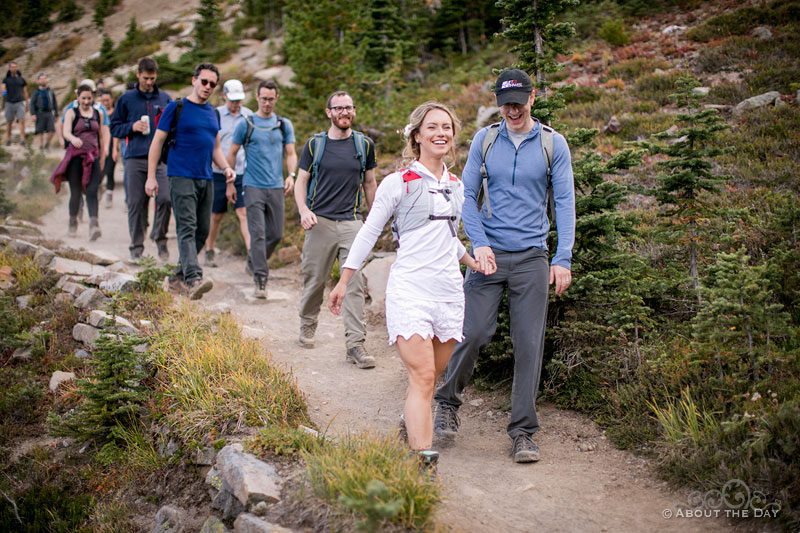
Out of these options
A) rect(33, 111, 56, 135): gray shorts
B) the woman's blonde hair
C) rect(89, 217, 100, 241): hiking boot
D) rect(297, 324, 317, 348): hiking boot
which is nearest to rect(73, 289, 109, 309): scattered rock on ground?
rect(297, 324, 317, 348): hiking boot

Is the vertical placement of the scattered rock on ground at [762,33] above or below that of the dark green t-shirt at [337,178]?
above

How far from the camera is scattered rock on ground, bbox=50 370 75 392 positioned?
643 centimetres

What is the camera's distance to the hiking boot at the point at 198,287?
7918 mm

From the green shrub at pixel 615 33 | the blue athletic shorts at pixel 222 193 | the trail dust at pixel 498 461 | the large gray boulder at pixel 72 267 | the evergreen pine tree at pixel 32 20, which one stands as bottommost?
the trail dust at pixel 498 461

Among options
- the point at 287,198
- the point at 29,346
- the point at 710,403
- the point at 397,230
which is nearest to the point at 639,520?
the point at 710,403

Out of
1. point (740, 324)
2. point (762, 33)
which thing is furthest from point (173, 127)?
point (762, 33)

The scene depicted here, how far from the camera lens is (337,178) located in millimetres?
6387

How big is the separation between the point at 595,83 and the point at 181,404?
12.8 meters

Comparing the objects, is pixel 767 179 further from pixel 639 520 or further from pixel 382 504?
pixel 382 504

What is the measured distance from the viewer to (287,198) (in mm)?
13633

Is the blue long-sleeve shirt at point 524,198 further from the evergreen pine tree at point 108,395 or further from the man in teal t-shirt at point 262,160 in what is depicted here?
the man in teal t-shirt at point 262,160

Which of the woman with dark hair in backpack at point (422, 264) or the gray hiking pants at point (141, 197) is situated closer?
the woman with dark hair in backpack at point (422, 264)

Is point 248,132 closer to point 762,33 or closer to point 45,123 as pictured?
point 762,33

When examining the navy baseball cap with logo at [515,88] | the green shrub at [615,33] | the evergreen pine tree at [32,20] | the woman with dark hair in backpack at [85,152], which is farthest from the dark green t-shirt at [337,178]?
the evergreen pine tree at [32,20]
